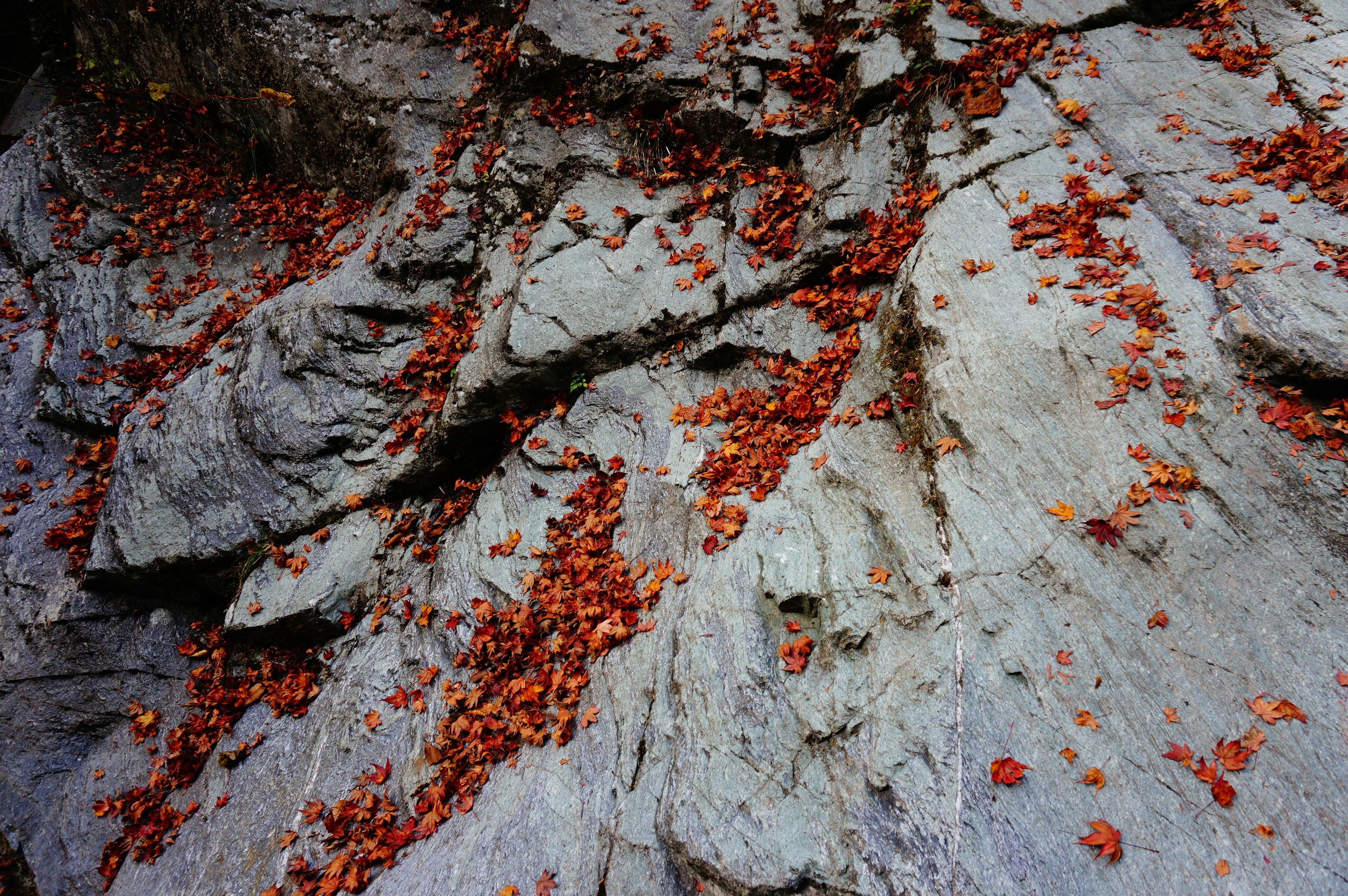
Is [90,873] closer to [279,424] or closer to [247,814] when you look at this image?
[247,814]

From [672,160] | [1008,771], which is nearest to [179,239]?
[672,160]

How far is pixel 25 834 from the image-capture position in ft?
21.4

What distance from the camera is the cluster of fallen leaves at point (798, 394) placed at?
217 inches

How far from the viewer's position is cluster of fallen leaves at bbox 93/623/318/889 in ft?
20.3

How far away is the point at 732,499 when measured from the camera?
17.9 ft

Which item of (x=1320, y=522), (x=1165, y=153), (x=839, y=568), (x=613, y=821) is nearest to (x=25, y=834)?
(x=613, y=821)

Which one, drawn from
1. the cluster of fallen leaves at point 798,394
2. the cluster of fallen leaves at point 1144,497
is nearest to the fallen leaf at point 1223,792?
the cluster of fallen leaves at point 1144,497

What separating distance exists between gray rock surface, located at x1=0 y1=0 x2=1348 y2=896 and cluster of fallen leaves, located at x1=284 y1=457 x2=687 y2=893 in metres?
0.17

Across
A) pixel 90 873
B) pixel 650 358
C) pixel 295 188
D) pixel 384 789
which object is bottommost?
pixel 90 873

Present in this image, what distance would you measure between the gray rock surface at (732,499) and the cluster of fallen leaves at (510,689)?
0.17 meters

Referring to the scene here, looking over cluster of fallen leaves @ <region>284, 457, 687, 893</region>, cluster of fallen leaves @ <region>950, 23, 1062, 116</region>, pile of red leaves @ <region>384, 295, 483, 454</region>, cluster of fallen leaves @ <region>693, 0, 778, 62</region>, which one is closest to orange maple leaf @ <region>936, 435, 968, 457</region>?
cluster of fallen leaves @ <region>284, 457, 687, 893</region>

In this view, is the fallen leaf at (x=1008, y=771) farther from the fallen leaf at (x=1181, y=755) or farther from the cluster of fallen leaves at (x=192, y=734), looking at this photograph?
the cluster of fallen leaves at (x=192, y=734)

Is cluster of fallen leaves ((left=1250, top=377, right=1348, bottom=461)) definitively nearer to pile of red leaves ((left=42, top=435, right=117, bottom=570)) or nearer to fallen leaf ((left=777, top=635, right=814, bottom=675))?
fallen leaf ((left=777, top=635, right=814, bottom=675))

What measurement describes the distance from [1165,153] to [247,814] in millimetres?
11025
